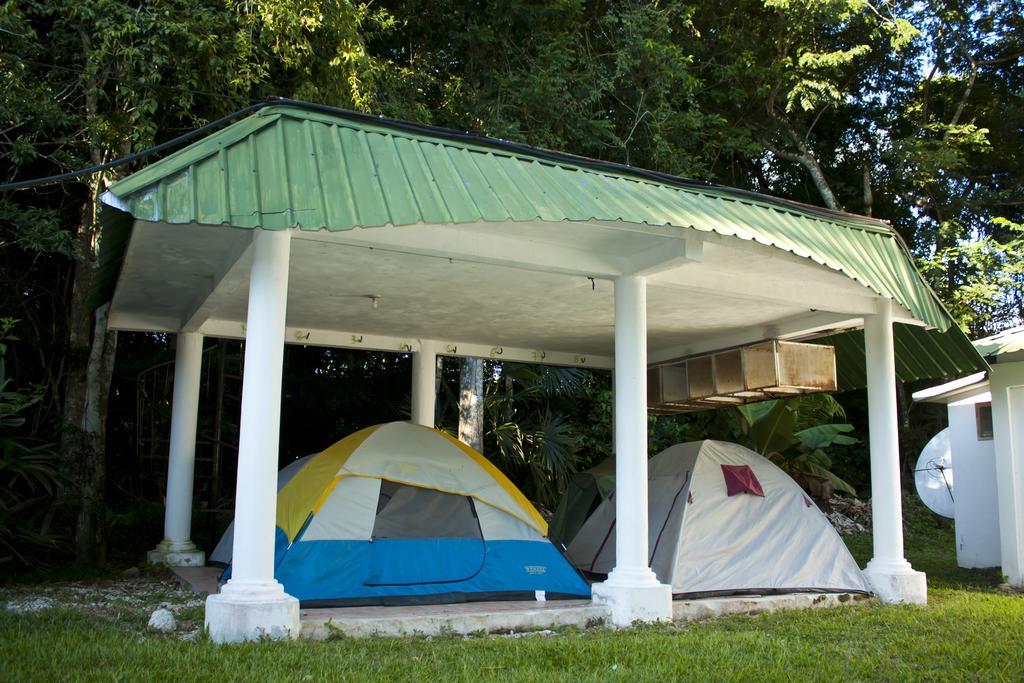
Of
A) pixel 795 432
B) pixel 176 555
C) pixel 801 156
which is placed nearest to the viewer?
pixel 176 555

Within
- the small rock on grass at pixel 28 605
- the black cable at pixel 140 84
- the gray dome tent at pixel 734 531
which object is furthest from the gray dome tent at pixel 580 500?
the black cable at pixel 140 84

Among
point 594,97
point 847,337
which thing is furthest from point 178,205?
point 594,97

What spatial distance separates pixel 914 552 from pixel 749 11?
31.6 feet

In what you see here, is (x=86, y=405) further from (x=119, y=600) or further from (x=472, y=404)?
(x=472, y=404)

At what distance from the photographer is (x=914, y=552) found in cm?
1298

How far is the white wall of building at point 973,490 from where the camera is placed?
417 inches

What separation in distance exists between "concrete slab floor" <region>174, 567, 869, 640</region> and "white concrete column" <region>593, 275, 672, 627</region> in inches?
8.6

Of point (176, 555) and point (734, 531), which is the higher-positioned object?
point (734, 531)

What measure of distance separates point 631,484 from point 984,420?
609 cm

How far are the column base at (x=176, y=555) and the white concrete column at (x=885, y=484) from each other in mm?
6284

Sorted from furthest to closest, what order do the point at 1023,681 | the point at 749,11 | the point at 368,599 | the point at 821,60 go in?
the point at 749,11, the point at 821,60, the point at 368,599, the point at 1023,681

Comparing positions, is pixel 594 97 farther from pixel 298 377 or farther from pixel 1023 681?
pixel 1023 681

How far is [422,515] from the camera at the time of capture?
7246 millimetres

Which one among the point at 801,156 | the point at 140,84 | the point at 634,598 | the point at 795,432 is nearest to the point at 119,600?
the point at 634,598
